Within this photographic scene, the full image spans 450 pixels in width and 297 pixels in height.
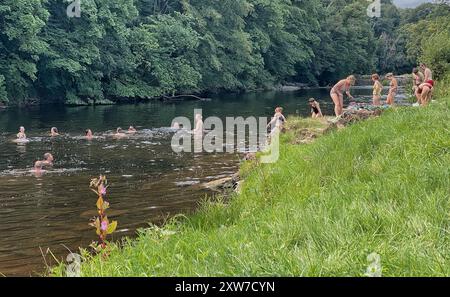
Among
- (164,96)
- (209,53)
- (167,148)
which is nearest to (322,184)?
(167,148)

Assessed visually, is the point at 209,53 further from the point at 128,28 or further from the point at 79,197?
the point at 79,197

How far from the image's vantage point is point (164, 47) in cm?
5259

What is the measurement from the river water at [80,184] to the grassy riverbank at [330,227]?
2.61 metres

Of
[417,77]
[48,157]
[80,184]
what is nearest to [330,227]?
[80,184]

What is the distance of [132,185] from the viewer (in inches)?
575

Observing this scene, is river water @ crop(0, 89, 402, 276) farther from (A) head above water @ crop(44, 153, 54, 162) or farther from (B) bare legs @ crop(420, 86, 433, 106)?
(B) bare legs @ crop(420, 86, 433, 106)

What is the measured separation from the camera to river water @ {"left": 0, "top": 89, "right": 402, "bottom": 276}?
9.52m

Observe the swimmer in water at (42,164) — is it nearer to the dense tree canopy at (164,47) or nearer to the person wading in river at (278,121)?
the person wading in river at (278,121)

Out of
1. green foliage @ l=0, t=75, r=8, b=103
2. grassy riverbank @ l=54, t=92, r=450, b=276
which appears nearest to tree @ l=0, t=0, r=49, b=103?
green foliage @ l=0, t=75, r=8, b=103

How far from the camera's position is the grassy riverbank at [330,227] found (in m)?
4.42

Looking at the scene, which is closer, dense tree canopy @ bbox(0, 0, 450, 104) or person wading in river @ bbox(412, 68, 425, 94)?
person wading in river @ bbox(412, 68, 425, 94)

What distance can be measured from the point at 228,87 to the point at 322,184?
55398 mm

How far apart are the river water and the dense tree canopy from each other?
41.2ft

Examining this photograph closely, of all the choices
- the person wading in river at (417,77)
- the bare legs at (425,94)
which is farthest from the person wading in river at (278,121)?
Result: the person wading in river at (417,77)
